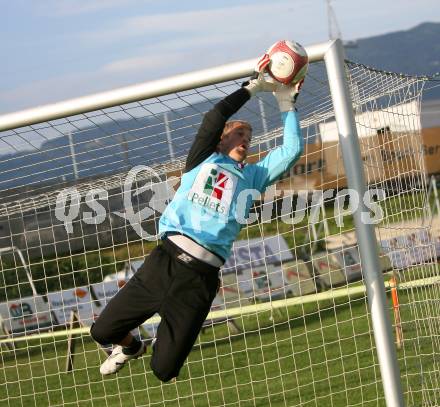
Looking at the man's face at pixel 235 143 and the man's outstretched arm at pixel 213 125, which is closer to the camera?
the man's outstretched arm at pixel 213 125

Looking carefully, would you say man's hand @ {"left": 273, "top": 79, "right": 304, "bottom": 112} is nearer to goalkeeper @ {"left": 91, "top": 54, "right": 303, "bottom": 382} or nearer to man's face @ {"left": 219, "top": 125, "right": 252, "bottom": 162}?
goalkeeper @ {"left": 91, "top": 54, "right": 303, "bottom": 382}

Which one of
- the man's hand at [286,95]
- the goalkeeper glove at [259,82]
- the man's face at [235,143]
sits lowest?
the man's face at [235,143]

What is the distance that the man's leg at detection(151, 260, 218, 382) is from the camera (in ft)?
Result: 17.7

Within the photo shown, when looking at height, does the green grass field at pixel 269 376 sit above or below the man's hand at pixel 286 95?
below

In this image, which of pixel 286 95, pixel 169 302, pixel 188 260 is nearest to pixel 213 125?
pixel 286 95

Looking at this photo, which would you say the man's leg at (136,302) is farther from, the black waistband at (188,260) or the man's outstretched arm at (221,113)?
the man's outstretched arm at (221,113)

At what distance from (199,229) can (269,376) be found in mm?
4590

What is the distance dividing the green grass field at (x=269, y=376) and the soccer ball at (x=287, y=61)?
226cm

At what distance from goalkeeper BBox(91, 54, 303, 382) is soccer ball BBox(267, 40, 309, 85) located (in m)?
0.12

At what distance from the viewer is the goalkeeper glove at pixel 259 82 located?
5.15m

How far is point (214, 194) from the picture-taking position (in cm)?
538

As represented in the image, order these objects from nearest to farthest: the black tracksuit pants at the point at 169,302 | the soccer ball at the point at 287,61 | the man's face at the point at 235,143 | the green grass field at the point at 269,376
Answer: the soccer ball at the point at 287,61, the black tracksuit pants at the point at 169,302, the man's face at the point at 235,143, the green grass field at the point at 269,376

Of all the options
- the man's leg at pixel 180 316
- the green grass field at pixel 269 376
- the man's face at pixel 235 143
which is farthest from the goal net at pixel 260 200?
the man's leg at pixel 180 316

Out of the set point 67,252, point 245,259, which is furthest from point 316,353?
point 67,252
